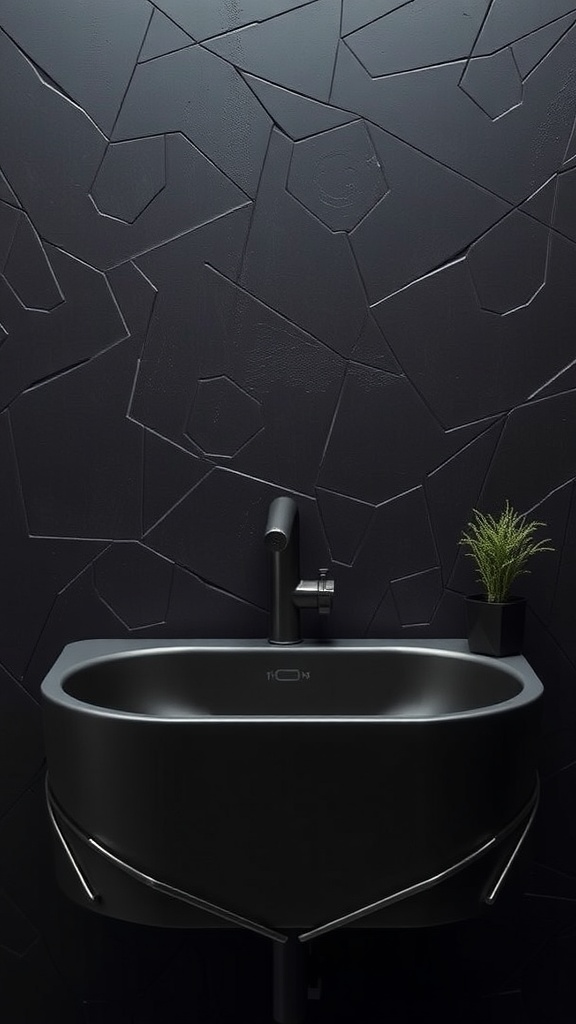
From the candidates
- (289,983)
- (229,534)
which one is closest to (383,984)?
→ (289,983)

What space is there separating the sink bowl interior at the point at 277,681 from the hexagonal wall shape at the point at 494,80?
0.80 metres

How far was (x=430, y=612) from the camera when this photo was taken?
1582mm

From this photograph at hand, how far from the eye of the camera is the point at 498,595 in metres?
1.50

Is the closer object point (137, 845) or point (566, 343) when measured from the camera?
A: point (137, 845)

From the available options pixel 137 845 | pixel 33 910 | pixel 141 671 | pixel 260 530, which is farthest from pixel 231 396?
pixel 33 910

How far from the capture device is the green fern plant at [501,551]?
1.49 m

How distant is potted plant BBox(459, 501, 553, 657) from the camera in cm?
147

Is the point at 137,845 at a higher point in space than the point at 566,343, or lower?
lower

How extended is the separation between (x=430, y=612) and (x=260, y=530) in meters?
0.28

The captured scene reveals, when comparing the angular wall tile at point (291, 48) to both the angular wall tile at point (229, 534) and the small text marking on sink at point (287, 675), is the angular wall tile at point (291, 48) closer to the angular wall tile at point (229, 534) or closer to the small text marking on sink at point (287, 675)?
the angular wall tile at point (229, 534)

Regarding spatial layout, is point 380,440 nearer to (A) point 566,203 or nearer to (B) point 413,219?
(B) point 413,219

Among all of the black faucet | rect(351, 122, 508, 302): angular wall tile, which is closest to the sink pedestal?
the black faucet

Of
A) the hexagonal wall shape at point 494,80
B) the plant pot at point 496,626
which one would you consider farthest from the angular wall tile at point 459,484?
the hexagonal wall shape at point 494,80

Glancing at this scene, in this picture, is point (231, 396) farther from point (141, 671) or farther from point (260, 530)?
point (141, 671)
